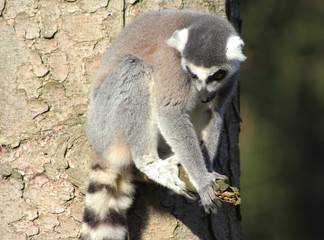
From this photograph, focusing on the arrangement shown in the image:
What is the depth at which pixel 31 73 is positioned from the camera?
11.2ft

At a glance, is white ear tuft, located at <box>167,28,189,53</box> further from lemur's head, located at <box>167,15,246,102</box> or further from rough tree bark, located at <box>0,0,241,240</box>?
rough tree bark, located at <box>0,0,241,240</box>

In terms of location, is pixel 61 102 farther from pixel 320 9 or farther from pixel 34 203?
pixel 320 9

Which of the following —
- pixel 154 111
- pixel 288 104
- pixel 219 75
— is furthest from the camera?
Answer: pixel 288 104

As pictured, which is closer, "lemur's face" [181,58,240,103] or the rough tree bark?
"lemur's face" [181,58,240,103]

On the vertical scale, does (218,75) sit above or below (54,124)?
above

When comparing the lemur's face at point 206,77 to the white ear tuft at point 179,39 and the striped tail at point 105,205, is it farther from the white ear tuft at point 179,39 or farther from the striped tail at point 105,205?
the striped tail at point 105,205

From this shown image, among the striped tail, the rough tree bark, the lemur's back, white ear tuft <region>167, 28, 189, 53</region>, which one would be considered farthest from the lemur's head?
the striped tail

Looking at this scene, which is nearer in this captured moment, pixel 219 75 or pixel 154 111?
pixel 219 75

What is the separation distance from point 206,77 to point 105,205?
45.5 inches

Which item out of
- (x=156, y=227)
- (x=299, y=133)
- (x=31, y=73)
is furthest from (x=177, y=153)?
(x=299, y=133)

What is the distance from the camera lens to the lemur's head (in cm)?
306

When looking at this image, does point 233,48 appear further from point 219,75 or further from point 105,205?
point 105,205

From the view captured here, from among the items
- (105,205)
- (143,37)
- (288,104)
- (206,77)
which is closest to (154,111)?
(206,77)

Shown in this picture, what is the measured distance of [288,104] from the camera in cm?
874
